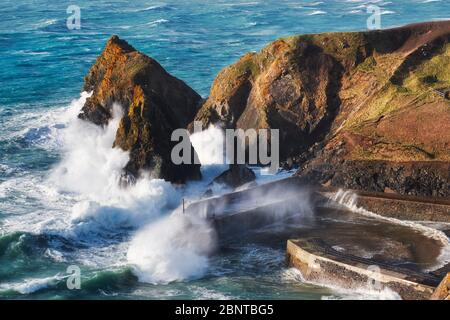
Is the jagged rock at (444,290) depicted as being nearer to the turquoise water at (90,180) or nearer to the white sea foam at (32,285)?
the turquoise water at (90,180)

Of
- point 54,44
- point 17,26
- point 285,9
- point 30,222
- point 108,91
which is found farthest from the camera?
point 285,9

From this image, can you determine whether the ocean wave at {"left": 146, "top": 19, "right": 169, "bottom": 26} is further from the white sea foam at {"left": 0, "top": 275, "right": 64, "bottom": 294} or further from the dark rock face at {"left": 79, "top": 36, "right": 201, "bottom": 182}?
the white sea foam at {"left": 0, "top": 275, "right": 64, "bottom": 294}

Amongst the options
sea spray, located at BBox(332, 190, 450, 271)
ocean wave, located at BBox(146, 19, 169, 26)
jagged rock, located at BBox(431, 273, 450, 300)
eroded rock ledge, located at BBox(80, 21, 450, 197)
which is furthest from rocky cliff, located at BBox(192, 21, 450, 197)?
ocean wave, located at BBox(146, 19, 169, 26)

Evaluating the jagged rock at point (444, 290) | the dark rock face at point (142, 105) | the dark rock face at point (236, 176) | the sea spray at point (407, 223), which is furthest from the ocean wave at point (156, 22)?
the jagged rock at point (444, 290)

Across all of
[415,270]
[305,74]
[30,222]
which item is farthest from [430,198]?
[30,222]

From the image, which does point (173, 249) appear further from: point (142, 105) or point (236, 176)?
point (142, 105)
